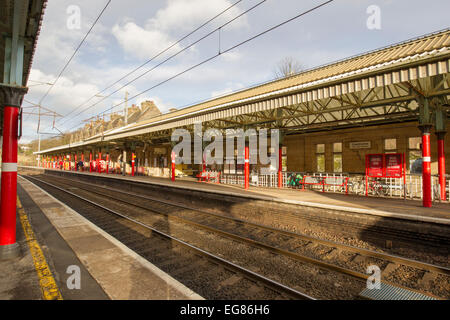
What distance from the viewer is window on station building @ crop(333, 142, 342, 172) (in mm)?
14750

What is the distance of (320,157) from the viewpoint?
51.8 ft

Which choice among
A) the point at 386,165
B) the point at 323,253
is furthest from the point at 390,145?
the point at 323,253

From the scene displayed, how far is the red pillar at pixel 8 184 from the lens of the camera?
4.53m

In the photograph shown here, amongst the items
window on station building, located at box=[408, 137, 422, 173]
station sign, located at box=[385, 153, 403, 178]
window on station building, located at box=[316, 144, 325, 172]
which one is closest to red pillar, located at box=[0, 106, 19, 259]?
station sign, located at box=[385, 153, 403, 178]

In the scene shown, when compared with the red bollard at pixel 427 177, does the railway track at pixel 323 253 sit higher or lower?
lower

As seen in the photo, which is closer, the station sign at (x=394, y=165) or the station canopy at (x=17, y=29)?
the station canopy at (x=17, y=29)

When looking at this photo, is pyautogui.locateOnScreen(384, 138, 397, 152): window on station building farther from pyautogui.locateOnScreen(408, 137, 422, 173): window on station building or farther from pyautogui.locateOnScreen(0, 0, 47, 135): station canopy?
pyautogui.locateOnScreen(0, 0, 47, 135): station canopy

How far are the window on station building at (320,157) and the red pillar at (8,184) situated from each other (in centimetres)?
1522

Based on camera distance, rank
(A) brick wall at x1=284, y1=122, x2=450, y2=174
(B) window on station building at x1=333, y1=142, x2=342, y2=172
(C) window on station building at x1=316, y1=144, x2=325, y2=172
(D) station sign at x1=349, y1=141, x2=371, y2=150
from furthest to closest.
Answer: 1. (C) window on station building at x1=316, y1=144, x2=325, y2=172
2. (B) window on station building at x1=333, y1=142, x2=342, y2=172
3. (D) station sign at x1=349, y1=141, x2=371, y2=150
4. (A) brick wall at x1=284, y1=122, x2=450, y2=174

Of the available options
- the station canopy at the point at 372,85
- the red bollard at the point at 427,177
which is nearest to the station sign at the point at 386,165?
the station canopy at the point at 372,85

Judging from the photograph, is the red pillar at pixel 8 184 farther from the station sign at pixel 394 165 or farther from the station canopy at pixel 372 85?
the station sign at pixel 394 165

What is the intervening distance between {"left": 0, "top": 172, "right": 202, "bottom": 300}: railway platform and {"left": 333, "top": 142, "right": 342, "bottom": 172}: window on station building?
13.5 metres
